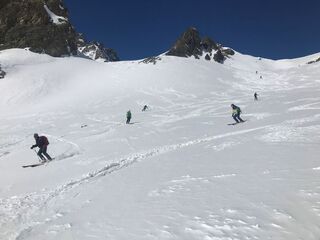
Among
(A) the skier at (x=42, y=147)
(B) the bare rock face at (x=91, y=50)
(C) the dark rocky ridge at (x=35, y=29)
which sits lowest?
(A) the skier at (x=42, y=147)

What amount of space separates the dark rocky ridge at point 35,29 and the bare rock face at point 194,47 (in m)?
39.7

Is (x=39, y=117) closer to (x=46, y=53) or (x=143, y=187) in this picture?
(x=143, y=187)

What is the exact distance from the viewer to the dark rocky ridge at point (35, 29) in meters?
88.6

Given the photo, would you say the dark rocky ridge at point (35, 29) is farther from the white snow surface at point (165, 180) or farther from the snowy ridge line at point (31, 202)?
the snowy ridge line at point (31, 202)

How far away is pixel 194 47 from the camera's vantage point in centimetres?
13300

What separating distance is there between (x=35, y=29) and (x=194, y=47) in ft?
186

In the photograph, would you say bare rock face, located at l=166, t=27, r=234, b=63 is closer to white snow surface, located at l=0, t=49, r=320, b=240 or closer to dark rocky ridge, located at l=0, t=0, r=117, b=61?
dark rocky ridge, located at l=0, t=0, r=117, b=61

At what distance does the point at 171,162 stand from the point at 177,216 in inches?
254

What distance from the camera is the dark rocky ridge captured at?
88.6m

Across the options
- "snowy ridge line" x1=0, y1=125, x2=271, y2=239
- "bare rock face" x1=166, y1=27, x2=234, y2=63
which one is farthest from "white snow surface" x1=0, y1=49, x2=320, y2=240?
"bare rock face" x1=166, y1=27, x2=234, y2=63

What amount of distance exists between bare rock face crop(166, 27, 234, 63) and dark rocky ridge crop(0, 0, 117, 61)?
3968cm

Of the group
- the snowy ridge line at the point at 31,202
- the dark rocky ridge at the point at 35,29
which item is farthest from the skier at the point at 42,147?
the dark rocky ridge at the point at 35,29

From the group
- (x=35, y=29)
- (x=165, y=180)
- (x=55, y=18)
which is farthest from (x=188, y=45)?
(x=165, y=180)

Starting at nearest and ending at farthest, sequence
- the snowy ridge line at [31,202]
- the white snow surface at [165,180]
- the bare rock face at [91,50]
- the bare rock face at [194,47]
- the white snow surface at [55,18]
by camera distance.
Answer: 1. the white snow surface at [165,180]
2. the snowy ridge line at [31,202]
3. the white snow surface at [55,18]
4. the bare rock face at [194,47]
5. the bare rock face at [91,50]
